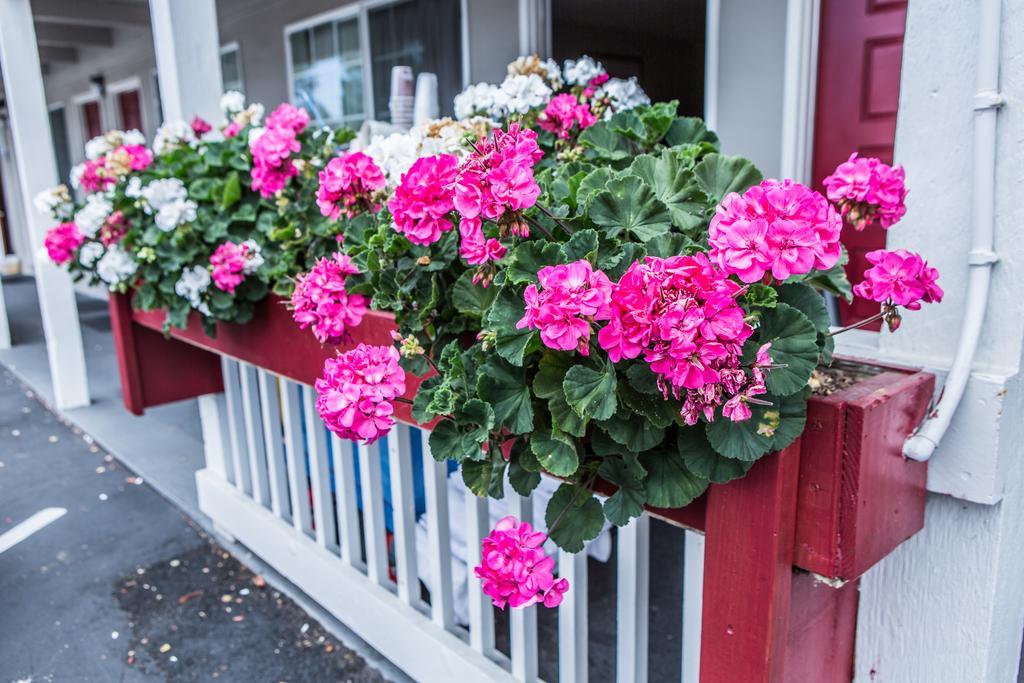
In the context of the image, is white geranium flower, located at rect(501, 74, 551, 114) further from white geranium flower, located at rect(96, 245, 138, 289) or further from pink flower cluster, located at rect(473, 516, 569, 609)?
white geranium flower, located at rect(96, 245, 138, 289)

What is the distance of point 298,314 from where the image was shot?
136 centimetres

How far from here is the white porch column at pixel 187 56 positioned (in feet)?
8.40

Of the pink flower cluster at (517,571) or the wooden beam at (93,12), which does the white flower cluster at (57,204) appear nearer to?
the pink flower cluster at (517,571)

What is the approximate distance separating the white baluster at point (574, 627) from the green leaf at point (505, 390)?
67 centimetres

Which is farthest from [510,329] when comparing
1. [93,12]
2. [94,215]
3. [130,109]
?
[130,109]

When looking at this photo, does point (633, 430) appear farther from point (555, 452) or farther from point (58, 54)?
point (58, 54)

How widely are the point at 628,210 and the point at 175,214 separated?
148 cm

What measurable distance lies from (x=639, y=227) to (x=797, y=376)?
0.30m

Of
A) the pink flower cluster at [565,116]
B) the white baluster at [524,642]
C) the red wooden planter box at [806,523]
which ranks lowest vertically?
the white baluster at [524,642]

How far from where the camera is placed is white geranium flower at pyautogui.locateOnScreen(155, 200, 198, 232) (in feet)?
6.81

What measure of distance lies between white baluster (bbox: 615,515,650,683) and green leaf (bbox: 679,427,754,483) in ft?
1.63

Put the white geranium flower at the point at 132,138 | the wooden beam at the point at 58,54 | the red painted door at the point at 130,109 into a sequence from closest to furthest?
1. the white geranium flower at the point at 132,138
2. the red painted door at the point at 130,109
3. the wooden beam at the point at 58,54

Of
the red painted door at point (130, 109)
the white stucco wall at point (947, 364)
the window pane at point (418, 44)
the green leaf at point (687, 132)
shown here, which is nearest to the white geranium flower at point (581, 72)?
the green leaf at point (687, 132)

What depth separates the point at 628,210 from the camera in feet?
3.56
